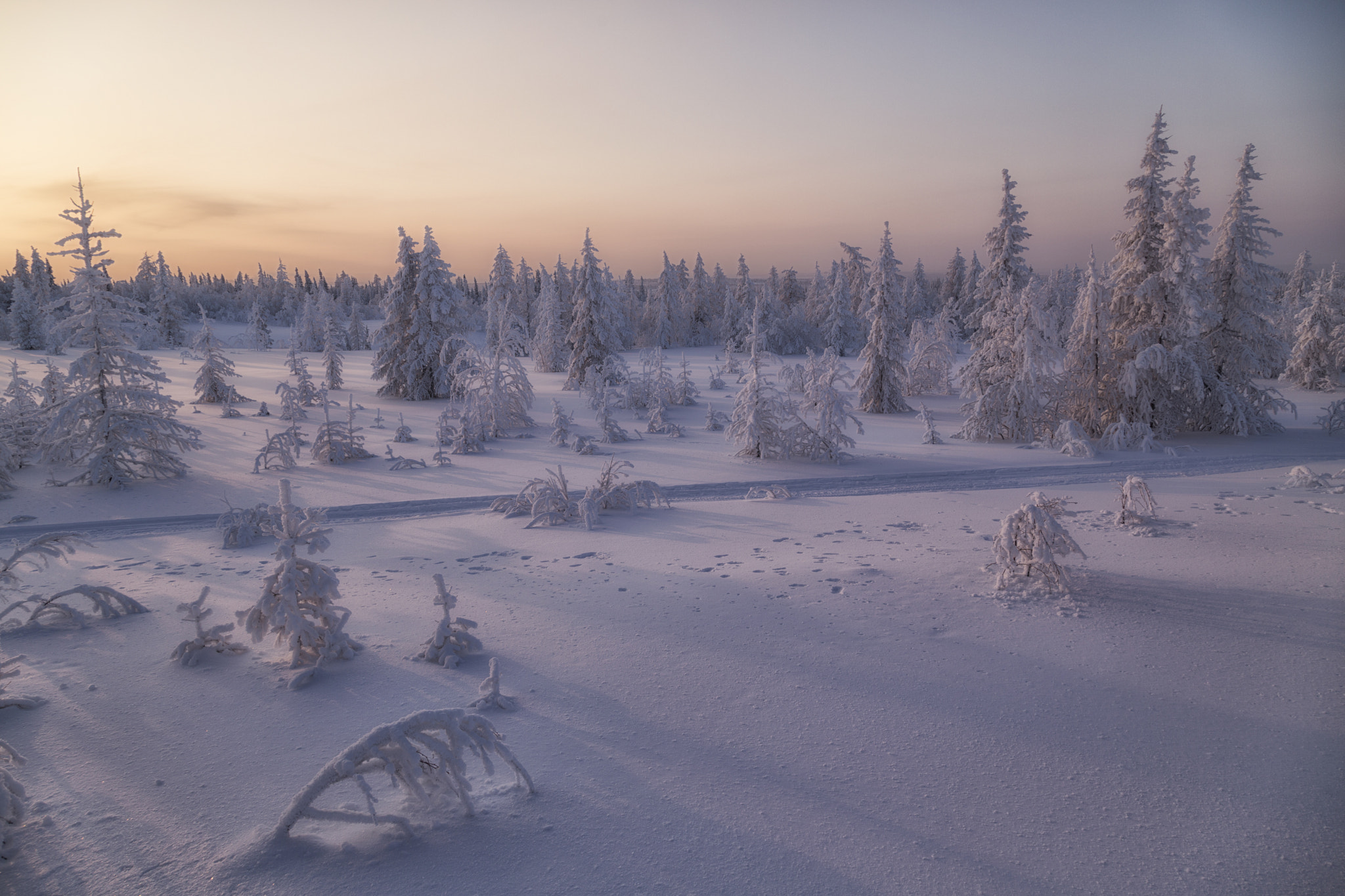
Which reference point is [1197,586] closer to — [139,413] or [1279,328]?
[139,413]

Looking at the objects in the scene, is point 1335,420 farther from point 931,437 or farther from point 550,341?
point 550,341

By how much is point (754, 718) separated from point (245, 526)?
8785 millimetres

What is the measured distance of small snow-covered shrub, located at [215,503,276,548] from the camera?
32.8 ft

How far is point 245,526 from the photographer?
10070mm

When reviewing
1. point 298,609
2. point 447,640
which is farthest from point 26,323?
point 447,640

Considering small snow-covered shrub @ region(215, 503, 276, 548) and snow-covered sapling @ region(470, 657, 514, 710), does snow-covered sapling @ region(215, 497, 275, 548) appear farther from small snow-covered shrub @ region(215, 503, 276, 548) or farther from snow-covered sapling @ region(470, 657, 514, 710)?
snow-covered sapling @ region(470, 657, 514, 710)

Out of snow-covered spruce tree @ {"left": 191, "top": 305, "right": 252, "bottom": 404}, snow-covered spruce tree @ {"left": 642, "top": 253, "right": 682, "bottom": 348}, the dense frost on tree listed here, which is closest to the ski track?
snow-covered spruce tree @ {"left": 191, "top": 305, "right": 252, "bottom": 404}

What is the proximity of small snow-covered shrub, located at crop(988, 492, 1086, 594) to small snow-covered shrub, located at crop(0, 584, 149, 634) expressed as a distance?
30.5 feet

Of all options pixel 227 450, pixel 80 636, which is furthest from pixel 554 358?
pixel 80 636

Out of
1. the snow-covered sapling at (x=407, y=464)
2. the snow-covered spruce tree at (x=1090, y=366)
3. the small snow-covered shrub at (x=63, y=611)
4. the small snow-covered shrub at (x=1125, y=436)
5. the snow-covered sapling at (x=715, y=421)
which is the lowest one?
the small snow-covered shrub at (x=63, y=611)

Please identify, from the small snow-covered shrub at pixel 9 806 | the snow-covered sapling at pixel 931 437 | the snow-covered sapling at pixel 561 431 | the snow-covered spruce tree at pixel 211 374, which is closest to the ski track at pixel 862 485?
the snow-covered sapling at pixel 931 437

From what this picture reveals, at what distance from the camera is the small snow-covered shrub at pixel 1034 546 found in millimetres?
6945

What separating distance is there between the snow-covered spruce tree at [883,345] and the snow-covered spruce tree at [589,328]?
46.1ft

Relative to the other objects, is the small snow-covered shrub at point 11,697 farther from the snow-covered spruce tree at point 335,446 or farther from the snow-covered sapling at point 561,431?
the snow-covered sapling at point 561,431
